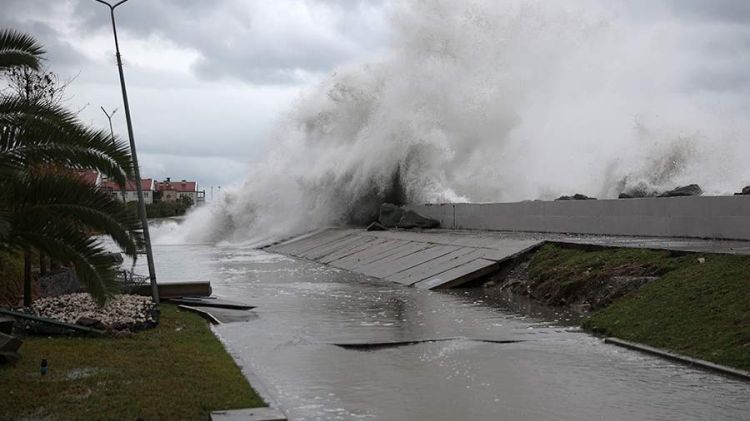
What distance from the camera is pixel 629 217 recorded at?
2097 centimetres

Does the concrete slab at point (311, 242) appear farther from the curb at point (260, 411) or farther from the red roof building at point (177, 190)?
the red roof building at point (177, 190)

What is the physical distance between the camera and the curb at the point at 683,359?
8515mm

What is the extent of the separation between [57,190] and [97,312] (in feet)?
15.5

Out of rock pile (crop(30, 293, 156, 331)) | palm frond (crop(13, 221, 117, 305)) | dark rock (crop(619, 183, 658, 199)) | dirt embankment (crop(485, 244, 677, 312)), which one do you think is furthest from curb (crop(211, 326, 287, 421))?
dark rock (crop(619, 183, 658, 199))

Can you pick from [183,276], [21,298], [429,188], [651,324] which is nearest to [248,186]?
[429,188]

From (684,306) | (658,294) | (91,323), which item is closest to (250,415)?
(91,323)

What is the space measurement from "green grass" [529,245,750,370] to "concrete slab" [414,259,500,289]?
3655 mm

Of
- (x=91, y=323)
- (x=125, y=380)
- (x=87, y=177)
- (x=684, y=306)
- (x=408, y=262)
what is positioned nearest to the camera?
(x=125, y=380)

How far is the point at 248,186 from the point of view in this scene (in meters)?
52.8

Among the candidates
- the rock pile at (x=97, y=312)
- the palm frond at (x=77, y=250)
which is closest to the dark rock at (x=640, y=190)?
the rock pile at (x=97, y=312)

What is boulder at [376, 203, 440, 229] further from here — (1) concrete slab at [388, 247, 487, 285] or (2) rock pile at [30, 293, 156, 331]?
(2) rock pile at [30, 293, 156, 331]

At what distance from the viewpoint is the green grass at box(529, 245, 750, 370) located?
9562mm

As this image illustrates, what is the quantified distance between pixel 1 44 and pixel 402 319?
772cm

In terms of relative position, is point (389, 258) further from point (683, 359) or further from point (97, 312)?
point (683, 359)
